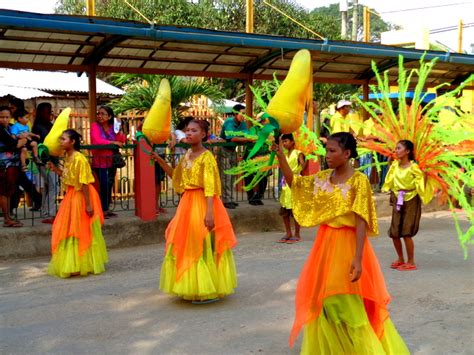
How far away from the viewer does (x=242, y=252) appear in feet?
27.4

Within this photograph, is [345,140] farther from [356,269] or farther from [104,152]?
[104,152]

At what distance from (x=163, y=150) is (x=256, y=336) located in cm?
524

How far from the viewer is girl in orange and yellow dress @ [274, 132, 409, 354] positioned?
3.95 m

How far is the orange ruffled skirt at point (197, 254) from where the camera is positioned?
18.2ft

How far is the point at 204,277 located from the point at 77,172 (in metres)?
2.20

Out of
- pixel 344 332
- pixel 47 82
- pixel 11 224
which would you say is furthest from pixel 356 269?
pixel 47 82

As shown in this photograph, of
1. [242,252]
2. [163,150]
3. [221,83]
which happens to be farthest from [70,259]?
[221,83]

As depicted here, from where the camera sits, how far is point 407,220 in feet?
23.5

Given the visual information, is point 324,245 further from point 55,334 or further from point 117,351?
point 55,334

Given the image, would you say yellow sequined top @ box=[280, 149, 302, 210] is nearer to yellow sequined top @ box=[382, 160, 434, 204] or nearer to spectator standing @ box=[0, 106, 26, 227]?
yellow sequined top @ box=[382, 160, 434, 204]

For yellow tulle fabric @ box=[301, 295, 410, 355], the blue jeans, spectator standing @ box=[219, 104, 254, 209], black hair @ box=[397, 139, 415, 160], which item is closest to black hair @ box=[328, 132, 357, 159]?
yellow tulle fabric @ box=[301, 295, 410, 355]

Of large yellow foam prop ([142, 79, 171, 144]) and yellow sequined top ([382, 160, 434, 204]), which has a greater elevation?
large yellow foam prop ([142, 79, 171, 144])

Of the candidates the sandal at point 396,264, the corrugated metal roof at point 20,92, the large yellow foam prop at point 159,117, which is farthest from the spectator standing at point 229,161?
the corrugated metal roof at point 20,92

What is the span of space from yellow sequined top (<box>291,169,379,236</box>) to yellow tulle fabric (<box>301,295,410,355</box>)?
1.66 ft
